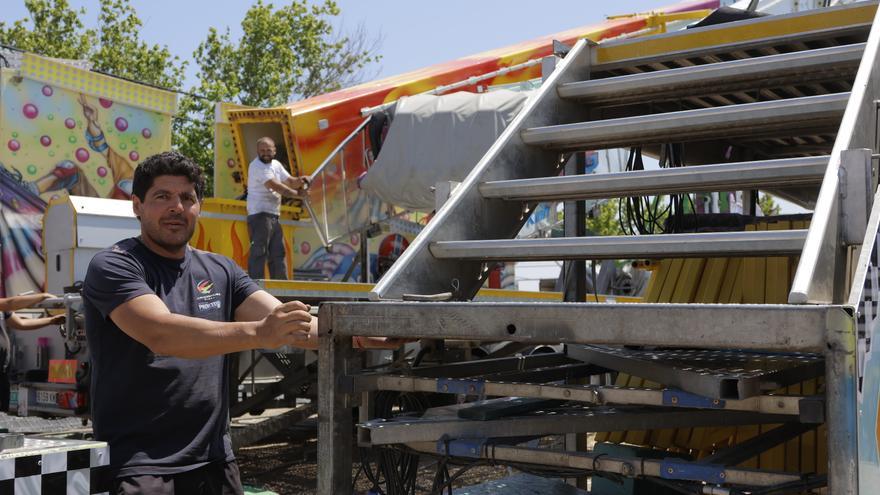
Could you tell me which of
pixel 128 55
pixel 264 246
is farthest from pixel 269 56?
pixel 264 246

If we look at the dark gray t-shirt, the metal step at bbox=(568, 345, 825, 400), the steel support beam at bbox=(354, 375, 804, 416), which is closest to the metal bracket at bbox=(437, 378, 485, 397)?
the steel support beam at bbox=(354, 375, 804, 416)

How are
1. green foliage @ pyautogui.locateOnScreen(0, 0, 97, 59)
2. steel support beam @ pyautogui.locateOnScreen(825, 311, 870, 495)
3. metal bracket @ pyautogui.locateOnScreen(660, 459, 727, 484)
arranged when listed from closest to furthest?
steel support beam @ pyautogui.locateOnScreen(825, 311, 870, 495) < metal bracket @ pyautogui.locateOnScreen(660, 459, 727, 484) < green foliage @ pyautogui.locateOnScreen(0, 0, 97, 59)

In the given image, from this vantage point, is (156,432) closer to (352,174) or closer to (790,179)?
(790,179)

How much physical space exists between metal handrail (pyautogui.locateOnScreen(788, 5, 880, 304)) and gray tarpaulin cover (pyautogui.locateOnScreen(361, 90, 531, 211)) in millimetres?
5490

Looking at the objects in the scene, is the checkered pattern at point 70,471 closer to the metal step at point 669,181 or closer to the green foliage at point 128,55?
the metal step at point 669,181

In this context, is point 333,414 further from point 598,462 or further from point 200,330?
point 598,462

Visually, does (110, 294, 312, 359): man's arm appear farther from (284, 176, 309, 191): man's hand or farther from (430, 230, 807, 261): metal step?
(284, 176, 309, 191): man's hand

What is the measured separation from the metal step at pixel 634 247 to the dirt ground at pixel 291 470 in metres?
3.44

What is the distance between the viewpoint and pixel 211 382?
3381mm

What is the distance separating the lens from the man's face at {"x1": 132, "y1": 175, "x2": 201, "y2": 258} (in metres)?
3.39

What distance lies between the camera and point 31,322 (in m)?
8.35

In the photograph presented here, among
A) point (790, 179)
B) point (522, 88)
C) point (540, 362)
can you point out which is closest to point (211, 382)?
point (540, 362)

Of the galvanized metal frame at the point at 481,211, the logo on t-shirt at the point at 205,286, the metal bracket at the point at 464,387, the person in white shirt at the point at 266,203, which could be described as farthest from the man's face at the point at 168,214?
the person in white shirt at the point at 266,203

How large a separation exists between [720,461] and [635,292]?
12.1 m
